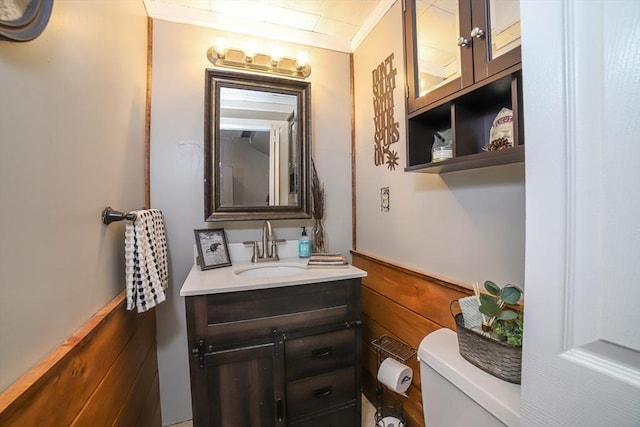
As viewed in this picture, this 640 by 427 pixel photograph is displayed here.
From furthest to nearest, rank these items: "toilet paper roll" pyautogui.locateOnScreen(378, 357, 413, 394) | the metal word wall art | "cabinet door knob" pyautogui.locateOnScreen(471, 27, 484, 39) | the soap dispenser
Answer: the soap dispenser < the metal word wall art < "toilet paper roll" pyautogui.locateOnScreen(378, 357, 413, 394) < "cabinet door knob" pyautogui.locateOnScreen(471, 27, 484, 39)

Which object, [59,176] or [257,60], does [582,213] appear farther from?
[257,60]

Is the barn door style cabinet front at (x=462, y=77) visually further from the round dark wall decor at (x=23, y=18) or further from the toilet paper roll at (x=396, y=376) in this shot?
the round dark wall decor at (x=23, y=18)

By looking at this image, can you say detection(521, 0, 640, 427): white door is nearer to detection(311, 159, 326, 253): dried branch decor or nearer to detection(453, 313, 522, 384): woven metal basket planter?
detection(453, 313, 522, 384): woven metal basket planter

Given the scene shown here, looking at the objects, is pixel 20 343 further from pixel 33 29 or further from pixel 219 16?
pixel 219 16

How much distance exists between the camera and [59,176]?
2.19ft

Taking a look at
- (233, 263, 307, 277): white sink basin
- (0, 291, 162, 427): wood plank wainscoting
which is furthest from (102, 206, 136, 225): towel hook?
(233, 263, 307, 277): white sink basin

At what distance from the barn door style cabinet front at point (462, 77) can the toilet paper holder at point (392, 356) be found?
933 mm

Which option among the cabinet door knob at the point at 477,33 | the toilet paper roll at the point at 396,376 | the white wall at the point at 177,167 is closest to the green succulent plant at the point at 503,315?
the toilet paper roll at the point at 396,376

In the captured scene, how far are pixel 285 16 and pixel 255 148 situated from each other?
872 mm

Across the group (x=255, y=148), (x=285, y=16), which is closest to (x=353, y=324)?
(x=255, y=148)

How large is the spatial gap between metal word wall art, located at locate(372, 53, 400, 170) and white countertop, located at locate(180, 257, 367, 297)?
0.70 meters

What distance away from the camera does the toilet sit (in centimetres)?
60

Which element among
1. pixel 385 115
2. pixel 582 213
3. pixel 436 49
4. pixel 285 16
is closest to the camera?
pixel 582 213

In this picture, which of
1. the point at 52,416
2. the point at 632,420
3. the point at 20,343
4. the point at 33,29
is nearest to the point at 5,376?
the point at 20,343
